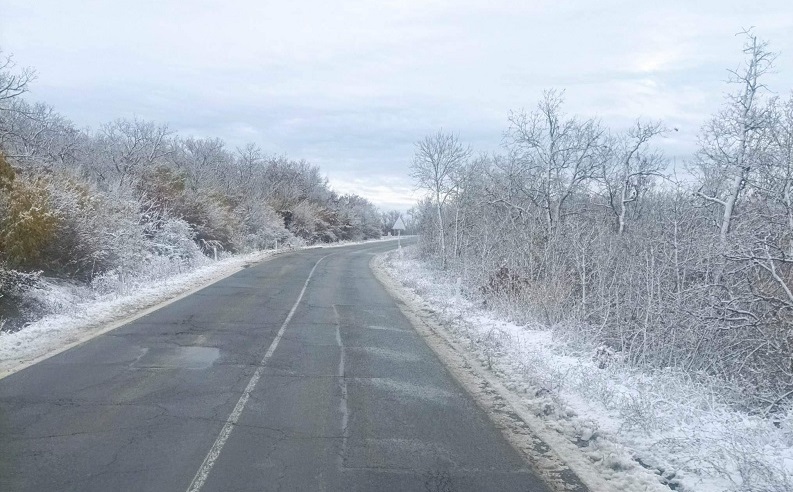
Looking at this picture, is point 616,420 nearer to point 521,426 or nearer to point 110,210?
point 521,426

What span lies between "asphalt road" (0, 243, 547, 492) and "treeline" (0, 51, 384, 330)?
15.1 feet

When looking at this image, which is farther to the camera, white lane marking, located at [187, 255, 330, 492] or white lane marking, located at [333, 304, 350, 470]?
white lane marking, located at [333, 304, 350, 470]

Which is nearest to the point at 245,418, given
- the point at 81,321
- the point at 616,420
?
the point at 616,420

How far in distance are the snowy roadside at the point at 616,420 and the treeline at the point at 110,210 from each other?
32.6ft

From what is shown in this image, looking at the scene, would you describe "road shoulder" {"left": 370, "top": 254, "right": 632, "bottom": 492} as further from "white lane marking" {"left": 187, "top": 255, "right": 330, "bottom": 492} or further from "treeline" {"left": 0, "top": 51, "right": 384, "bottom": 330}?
"treeline" {"left": 0, "top": 51, "right": 384, "bottom": 330}

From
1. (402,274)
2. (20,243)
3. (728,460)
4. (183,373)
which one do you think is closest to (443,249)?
(402,274)

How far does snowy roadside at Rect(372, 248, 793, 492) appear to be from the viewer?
5.97m

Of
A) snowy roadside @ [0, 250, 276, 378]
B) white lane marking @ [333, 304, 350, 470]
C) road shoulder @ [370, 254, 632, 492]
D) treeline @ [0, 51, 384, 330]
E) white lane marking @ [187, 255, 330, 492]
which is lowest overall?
road shoulder @ [370, 254, 632, 492]

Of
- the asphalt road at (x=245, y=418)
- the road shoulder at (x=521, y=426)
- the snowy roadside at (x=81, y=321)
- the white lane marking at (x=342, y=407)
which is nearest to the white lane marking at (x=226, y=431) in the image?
the asphalt road at (x=245, y=418)

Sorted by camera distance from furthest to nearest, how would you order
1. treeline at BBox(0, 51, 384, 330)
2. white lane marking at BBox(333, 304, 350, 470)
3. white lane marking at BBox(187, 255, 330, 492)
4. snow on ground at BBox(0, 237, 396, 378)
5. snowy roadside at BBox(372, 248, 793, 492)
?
treeline at BBox(0, 51, 384, 330) → snow on ground at BBox(0, 237, 396, 378) → white lane marking at BBox(333, 304, 350, 470) → snowy roadside at BBox(372, 248, 793, 492) → white lane marking at BBox(187, 255, 330, 492)

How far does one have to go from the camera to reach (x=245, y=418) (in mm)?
7398

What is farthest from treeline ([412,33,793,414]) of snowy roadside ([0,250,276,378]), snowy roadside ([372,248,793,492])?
snowy roadside ([0,250,276,378])

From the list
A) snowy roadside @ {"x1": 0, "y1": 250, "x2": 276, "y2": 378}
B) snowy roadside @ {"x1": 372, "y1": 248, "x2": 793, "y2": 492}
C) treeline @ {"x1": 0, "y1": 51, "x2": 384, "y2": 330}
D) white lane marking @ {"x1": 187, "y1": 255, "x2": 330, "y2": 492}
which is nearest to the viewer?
white lane marking @ {"x1": 187, "y1": 255, "x2": 330, "y2": 492}

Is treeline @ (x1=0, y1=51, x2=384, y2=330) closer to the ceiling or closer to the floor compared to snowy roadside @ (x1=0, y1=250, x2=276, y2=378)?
closer to the ceiling
